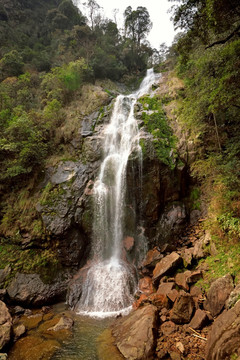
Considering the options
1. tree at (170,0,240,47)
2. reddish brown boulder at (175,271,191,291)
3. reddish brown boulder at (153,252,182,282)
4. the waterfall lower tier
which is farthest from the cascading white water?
tree at (170,0,240,47)

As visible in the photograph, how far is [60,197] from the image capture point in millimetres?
9789

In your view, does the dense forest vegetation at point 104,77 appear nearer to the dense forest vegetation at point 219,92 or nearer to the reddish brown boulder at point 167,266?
the dense forest vegetation at point 219,92

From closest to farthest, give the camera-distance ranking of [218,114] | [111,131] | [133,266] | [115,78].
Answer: [133,266]
[218,114]
[111,131]
[115,78]

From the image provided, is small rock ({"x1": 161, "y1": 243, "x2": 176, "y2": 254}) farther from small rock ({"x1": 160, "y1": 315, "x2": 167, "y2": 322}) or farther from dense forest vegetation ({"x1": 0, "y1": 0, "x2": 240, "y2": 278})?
small rock ({"x1": 160, "y1": 315, "x2": 167, "y2": 322})

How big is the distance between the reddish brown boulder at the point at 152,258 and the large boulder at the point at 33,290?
12.6ft

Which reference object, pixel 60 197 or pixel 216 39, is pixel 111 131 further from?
pixel 216 39

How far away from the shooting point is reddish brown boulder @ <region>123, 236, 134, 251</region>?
30.1ft

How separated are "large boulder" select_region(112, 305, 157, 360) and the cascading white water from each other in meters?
1.53

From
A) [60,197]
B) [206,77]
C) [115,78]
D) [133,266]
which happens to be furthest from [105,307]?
[115,78]

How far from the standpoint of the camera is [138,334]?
4863 mm

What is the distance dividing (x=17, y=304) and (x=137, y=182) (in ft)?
24.2

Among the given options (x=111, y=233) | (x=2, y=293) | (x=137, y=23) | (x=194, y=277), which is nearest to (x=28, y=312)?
(x=2, y=293)

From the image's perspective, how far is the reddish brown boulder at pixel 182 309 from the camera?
4945 mm

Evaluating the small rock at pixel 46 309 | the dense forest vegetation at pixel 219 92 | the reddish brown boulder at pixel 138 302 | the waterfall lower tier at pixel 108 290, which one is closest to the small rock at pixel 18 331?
the small rock at pixel 46 309
